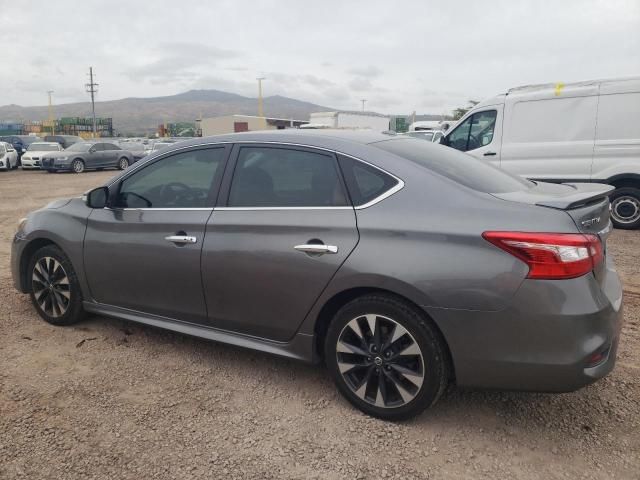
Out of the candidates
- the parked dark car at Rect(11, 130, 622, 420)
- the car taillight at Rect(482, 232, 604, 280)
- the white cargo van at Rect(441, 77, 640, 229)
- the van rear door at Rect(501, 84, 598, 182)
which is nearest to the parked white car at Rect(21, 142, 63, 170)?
the white cargo van at Rect(441, 77, 640, 229)

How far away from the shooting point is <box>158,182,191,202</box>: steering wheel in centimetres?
346

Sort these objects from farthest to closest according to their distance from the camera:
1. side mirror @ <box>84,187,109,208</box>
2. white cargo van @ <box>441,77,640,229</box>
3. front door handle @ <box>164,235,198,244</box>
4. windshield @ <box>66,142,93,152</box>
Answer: windshield @ <box>66,142,93,152</box> < white cargo van @ <box>441,77,640,229</box> < side mirror @ <box>84,187,109,208</box> < front door handle @ <box>164,235,198,244</box>

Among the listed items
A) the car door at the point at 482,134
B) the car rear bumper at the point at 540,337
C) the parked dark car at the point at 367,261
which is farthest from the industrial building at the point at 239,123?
the car rear bumper at the point at 540,337

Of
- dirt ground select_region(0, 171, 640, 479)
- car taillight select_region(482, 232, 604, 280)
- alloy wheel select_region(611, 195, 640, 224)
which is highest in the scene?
car taillight select_region(482, 232, 604, 280)

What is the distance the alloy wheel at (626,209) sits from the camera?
7633mm

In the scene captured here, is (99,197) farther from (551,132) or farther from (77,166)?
(77,166)

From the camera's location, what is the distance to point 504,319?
2391 mm

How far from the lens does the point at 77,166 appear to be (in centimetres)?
2197

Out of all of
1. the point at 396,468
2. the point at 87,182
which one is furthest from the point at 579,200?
the point at 87,182

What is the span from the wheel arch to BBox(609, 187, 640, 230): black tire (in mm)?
6420

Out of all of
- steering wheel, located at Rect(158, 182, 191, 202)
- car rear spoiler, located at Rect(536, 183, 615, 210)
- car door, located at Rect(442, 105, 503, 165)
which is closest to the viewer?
car rear spoiler, located at Rect(536, 183, 615, 210)

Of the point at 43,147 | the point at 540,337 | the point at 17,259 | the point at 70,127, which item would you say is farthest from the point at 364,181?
the point at 70,127

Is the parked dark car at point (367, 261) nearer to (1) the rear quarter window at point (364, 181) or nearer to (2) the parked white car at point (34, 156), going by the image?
(1) the rear quarter window at point (364, 181)

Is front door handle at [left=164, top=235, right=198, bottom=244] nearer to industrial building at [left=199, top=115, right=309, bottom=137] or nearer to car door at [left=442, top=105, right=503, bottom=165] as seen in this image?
car door at [left=442, top=105, right=503, bottom=165]
